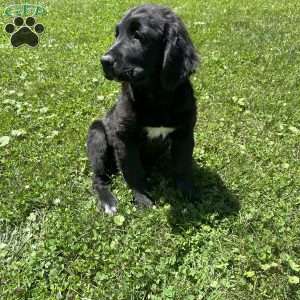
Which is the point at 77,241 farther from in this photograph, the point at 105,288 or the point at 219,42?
the point at 219,42

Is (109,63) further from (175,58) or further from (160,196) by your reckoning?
(160,196)

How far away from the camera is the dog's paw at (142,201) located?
3639 mm

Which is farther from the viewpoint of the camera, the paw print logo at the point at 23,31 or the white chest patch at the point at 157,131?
the paw print logo at the point at 23,31

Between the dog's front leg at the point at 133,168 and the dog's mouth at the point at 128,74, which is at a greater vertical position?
the dog's mouth at the point at 128,74

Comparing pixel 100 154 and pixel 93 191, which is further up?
pixel 100 154

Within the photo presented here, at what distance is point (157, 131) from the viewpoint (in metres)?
3.53

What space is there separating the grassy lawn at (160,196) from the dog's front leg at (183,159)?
0.12m

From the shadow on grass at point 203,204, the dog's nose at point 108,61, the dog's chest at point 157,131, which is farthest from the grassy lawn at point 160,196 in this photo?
the dog's nose at point 108,61

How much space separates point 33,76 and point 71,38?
1492 millimetres

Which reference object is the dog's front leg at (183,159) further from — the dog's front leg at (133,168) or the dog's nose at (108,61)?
the dog's nose at (108,61)

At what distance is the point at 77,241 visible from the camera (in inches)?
131

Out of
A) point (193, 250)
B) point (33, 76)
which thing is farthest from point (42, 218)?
point (33, 76)

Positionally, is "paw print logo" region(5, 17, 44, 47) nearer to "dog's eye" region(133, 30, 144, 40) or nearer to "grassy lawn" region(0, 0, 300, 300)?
"grassy lawn" region(0, 0, 300, 300)

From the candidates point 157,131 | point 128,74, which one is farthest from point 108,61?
point 157,131
